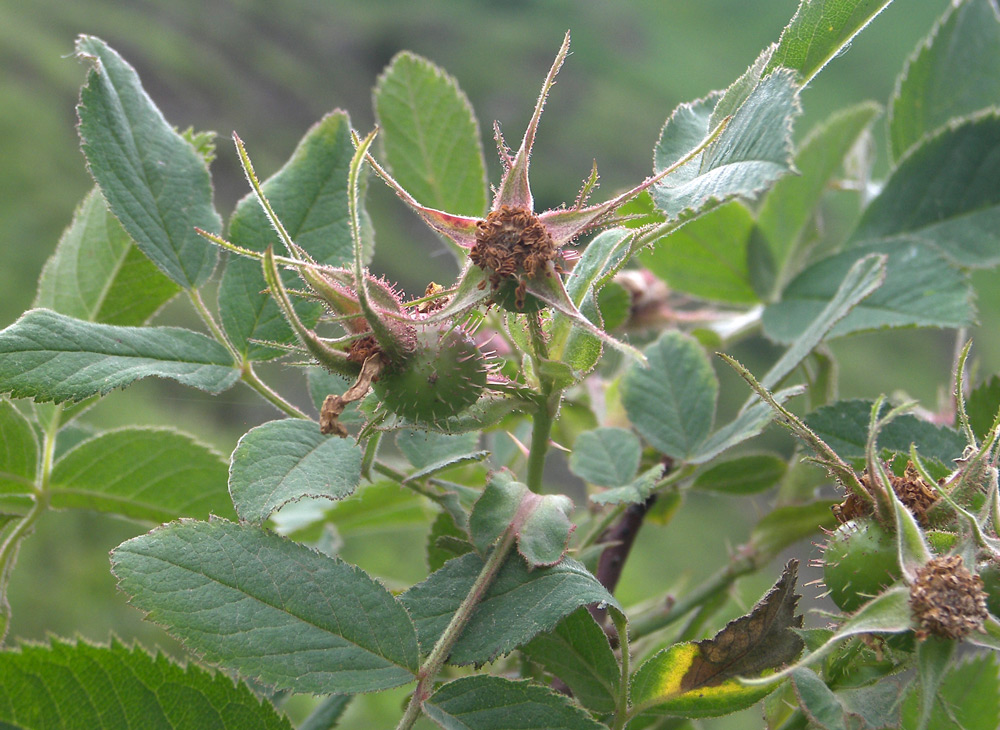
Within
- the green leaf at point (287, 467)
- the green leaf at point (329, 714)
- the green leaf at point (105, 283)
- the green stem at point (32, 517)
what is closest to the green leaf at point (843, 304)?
the green leaf at point (287, 467)

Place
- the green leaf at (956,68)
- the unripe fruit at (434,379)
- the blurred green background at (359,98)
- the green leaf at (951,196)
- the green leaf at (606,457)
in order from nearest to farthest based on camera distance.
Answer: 1. the unripe fruit at (434,379)
2. the green leaf at (606,457)
3. the green leaf at (951,196)
4. the green leaf at (956,68)
5. the blurred green background at (359,98)

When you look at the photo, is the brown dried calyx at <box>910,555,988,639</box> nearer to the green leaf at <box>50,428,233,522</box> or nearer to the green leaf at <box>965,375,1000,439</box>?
the green leaf at <box>965,375,1000,439</box>

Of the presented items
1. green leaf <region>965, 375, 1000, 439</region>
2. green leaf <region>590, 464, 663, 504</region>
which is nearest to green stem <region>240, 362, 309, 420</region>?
green leaf <region>590, 464, 663, 504</region>

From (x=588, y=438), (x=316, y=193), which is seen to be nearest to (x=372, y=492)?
(x=588, y=438)

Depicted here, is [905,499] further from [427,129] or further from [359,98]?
[359,98]

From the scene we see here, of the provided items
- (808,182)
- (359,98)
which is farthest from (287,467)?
(359,98)

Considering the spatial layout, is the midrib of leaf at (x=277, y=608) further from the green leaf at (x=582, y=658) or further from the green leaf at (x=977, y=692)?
the green leaf at (x=977, y=692)

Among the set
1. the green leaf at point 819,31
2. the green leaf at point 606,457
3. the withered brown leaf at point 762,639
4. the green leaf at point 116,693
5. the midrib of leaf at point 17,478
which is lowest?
the green leaf at point 116,693
